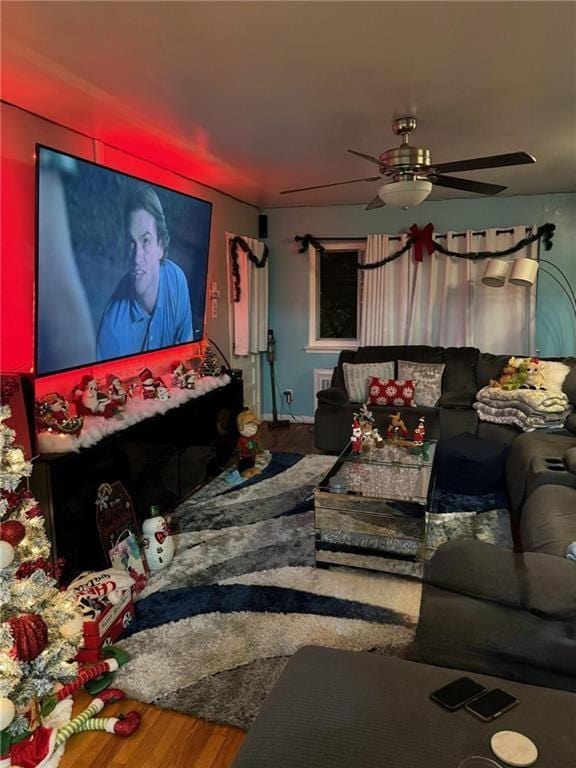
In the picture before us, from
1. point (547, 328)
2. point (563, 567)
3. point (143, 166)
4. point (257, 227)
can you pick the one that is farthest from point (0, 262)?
point (547, 328)

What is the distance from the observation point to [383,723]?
47.7 inches

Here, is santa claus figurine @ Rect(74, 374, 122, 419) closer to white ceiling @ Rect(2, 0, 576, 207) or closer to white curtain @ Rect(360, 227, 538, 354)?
white ceiling @ Rect(2, 0, 576, 207)

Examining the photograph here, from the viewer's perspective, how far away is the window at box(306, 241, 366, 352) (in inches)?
232

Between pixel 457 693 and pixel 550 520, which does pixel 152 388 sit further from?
pixel 457 693

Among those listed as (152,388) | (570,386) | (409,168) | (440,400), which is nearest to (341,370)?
(440,400)

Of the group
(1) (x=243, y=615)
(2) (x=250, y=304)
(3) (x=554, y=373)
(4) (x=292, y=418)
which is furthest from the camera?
(4) (x=292, y=418)

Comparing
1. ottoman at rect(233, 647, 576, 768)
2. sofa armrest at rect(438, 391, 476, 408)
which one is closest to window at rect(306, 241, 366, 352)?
sofa armrest at rect(438, 391, 476, 408)

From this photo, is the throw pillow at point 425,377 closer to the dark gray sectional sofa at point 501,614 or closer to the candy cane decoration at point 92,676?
the dark gray sectional sofa at point 501,614

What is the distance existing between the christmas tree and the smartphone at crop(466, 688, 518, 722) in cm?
124

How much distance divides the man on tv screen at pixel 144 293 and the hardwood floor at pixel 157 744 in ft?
6.34

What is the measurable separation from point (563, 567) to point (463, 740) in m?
0.76

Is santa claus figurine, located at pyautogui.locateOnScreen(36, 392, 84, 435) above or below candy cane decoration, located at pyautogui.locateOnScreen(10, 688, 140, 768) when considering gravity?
above

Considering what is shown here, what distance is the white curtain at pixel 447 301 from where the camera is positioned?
5.28 m

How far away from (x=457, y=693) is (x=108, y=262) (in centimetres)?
269
